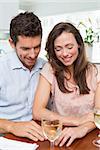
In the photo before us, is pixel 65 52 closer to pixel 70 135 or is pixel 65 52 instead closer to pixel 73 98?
pixel 73 98

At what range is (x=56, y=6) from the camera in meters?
2.65

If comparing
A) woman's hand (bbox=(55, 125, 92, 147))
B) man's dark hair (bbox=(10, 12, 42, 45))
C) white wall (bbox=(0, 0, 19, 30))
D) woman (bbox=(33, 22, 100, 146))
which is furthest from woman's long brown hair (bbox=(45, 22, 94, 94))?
white wall (bbox=(0, 0, 19, 30))

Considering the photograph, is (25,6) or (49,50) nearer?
(49,50)

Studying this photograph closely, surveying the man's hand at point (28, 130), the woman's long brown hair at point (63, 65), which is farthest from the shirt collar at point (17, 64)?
the man's hand at point (28, 130)

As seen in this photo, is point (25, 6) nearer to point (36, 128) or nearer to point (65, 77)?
point (65, 77)

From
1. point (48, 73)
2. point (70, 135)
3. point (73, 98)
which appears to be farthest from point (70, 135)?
point (48, 73)

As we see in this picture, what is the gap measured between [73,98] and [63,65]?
227 mm

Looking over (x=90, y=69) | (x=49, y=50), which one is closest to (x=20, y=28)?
(x=49, y=50)

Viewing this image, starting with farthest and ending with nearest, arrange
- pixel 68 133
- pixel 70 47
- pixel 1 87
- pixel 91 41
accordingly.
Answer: pixel 91 41 < pixel 1 87 < pixel 70 47 < pixel 68 133

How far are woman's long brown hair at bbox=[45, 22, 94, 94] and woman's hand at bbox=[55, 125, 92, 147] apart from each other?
1.41ft

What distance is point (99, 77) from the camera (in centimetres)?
185

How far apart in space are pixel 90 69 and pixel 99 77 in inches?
3.1

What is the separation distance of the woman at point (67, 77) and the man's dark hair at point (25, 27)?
0.10 metres

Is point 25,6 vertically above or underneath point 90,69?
above
